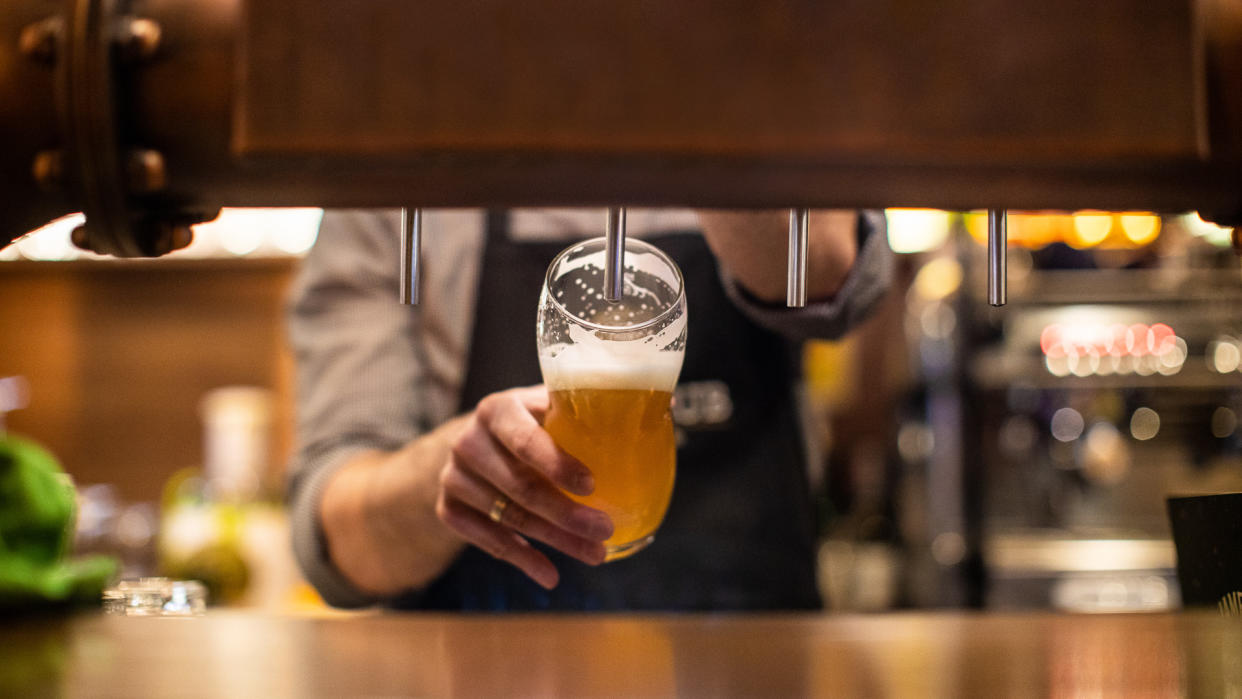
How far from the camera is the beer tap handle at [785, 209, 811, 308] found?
1.78 feet

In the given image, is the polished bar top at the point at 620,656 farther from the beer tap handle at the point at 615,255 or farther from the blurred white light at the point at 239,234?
the blurred white light at the point at 239,234

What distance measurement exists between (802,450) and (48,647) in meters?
0.98

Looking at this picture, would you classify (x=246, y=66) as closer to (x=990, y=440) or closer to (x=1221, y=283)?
(x=990, y=440)

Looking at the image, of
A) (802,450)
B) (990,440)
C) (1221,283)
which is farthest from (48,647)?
(1221,283)

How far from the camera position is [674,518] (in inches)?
53.2

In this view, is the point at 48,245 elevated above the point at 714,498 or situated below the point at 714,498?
above

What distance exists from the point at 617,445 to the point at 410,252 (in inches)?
8.9

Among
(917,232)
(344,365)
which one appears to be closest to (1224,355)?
(917,232)

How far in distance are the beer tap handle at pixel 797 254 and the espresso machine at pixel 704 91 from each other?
0.06 m

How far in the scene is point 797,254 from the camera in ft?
1.83

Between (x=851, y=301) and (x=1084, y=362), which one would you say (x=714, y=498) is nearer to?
(x=851, y=301)

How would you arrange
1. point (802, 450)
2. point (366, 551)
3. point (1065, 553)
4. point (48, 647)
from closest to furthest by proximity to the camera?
1. point (48, 647)
2. point (366, 551)
3. point (802, 450)
4. point (1065, 553)

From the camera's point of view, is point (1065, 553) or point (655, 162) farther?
point (1065, 553)

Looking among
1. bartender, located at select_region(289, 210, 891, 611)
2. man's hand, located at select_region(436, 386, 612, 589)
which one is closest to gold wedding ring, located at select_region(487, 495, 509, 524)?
man's hand, located at select_region(436, 386, 612, 589)
